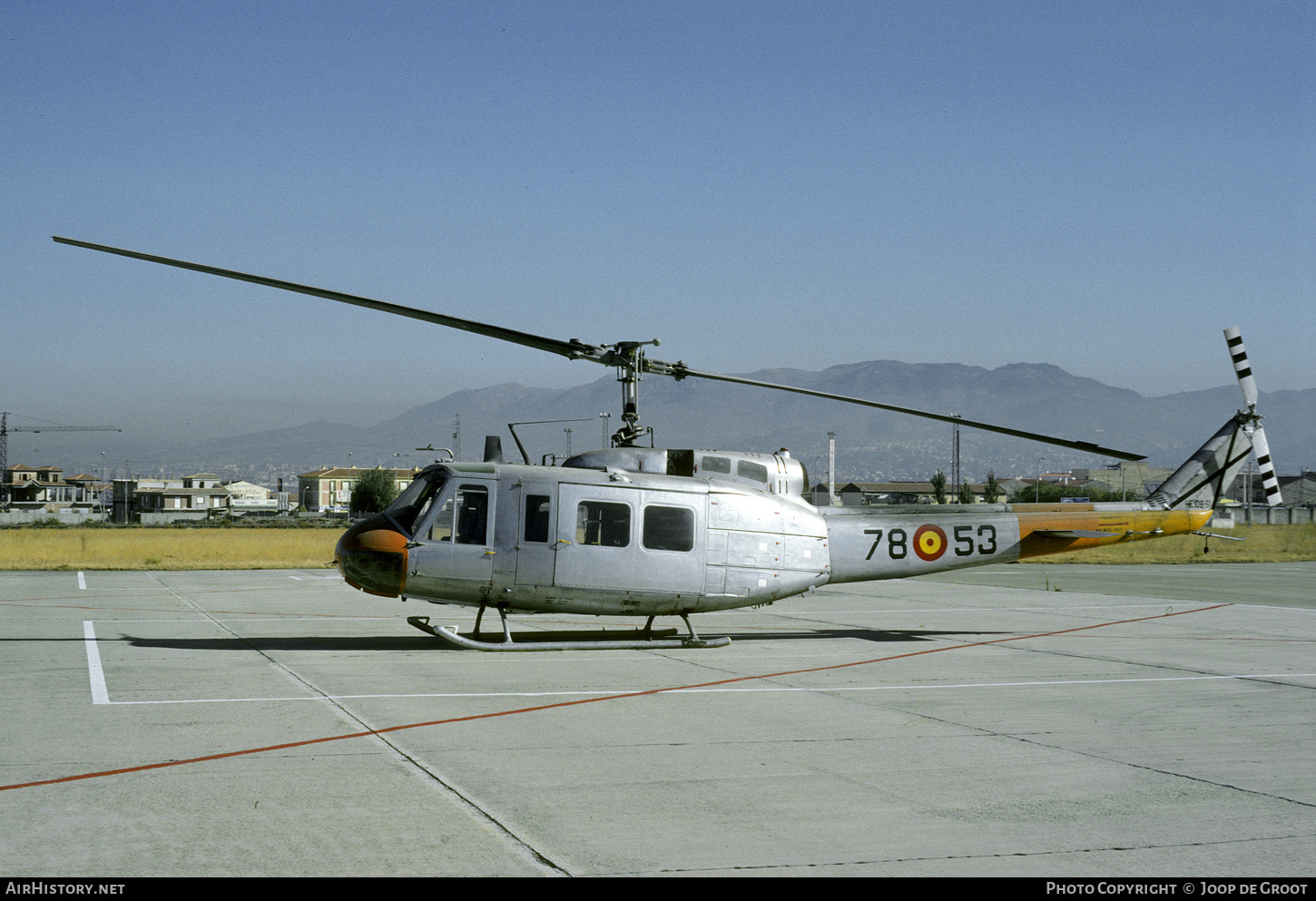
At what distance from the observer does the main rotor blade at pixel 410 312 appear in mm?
11234

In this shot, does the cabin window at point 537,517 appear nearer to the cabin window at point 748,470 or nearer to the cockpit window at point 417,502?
the cockpit window at point 417,502

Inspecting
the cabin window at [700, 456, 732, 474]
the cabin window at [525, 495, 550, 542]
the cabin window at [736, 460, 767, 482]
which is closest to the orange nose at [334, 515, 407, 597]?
the cabin window at [525, 495, 550, 542]

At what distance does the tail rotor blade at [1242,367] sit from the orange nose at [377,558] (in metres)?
14.2

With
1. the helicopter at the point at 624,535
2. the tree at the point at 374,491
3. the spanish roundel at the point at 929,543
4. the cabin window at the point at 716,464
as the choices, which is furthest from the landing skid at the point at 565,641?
the tree at the point at 374,491

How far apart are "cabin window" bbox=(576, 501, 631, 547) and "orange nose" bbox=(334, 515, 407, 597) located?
2371 millimetres

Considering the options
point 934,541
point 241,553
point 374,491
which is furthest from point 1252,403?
point 374,491

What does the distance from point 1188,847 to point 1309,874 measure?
2.15 ft

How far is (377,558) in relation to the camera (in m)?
14.3

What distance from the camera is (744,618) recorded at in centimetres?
2023

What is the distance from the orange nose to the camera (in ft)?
46.9

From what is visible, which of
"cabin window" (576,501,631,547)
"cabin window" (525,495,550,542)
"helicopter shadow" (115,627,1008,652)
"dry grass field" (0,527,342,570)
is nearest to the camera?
"cabin window" (525,495,550,542)

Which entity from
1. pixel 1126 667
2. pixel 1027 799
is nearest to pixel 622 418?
pixel 1126 667

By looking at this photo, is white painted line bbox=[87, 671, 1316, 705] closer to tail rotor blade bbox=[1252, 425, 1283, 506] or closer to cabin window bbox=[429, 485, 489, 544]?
cabin window bbox=[429, 485, 489, 544]

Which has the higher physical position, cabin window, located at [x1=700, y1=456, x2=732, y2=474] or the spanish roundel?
cabin window, located at [x1=700, y1=456, x2=732, y2=474]
